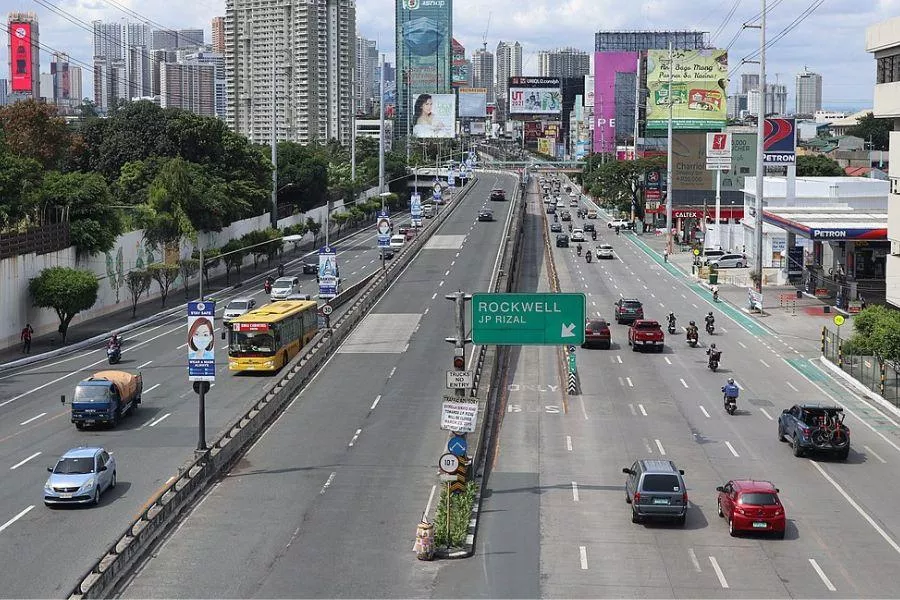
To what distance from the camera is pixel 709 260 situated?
348 ft

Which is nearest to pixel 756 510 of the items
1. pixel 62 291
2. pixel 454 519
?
pixel 454 519

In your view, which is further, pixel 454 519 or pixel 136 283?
pixel 136 283

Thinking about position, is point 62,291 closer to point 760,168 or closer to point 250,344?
point 250,344

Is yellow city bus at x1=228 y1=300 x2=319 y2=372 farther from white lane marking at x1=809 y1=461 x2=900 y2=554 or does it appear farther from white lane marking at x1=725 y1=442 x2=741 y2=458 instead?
white lane marking at x1=809 y1=461 x2=900 y2=554

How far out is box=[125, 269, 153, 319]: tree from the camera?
80125 mm

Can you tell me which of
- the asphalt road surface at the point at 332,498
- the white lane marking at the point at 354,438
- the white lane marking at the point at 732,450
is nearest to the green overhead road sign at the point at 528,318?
the asphalt road surface at the point at 332,498

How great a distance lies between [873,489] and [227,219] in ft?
254

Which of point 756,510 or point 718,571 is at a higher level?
point 756,510

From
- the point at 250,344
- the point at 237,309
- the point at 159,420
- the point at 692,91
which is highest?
the point at 692,91

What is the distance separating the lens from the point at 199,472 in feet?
112

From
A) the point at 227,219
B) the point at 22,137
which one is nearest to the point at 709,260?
the point at 227,219

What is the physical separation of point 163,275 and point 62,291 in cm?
1808

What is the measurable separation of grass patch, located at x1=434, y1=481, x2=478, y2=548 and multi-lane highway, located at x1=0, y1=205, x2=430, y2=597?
304 inches

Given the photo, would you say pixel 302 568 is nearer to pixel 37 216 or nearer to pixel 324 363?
pixel 324 363
